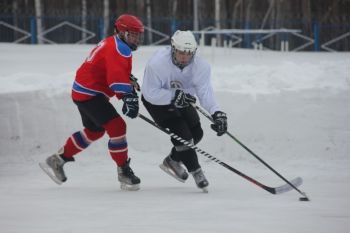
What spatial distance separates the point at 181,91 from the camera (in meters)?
5.65

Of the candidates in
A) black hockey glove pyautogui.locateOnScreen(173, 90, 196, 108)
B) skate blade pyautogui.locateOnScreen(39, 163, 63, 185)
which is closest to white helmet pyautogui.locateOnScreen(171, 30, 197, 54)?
black hockey glove pyautogui.locateOnScreen(173, 90, 196, 108)

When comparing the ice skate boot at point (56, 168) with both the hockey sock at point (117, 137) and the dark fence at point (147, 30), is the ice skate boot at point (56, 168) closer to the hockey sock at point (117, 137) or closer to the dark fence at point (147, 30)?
the hockey sock at point (117, 137)

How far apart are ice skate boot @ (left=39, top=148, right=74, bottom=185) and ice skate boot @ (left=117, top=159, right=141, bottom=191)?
45 cm

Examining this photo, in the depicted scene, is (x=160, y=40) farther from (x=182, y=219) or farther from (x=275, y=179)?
(x=182, y=219)

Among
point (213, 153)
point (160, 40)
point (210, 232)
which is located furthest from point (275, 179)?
point (160, 40)

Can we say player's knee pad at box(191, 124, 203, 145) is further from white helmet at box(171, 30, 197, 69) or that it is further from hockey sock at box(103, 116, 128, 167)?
white helmet at box(171, 30, 197, 69)

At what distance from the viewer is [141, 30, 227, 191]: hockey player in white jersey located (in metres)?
5.64

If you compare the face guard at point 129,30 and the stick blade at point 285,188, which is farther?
the face guard at point 129,30

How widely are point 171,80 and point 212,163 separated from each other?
1875 mm

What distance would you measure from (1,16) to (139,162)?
14292 millimetres

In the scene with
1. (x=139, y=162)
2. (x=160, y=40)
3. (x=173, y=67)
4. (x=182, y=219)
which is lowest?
(x=160, y=40)

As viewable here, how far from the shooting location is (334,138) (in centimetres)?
774

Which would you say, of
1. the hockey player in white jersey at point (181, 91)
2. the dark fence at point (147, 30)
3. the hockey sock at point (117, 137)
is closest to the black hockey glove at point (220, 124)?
the hockey player in white jersey at point (181, 91)

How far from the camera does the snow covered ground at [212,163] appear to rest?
4.61m
